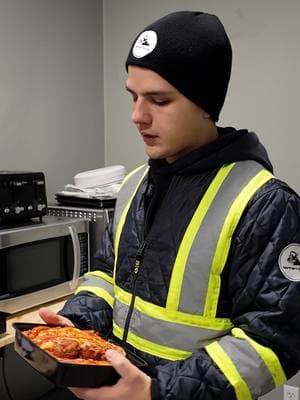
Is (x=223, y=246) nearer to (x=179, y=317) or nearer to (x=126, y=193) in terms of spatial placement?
(x=179, y=317)

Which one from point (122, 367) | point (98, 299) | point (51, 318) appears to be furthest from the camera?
point (98, 299)

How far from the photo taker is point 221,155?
3.28 feet

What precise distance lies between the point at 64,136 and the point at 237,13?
96cm

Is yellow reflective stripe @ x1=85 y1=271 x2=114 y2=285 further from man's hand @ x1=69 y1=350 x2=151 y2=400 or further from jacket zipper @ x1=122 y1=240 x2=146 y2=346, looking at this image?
man's hand @ x1=69 y1=350 x2=151 y2=400

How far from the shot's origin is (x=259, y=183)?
94 cm

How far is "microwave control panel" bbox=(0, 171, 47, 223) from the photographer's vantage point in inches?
65.8

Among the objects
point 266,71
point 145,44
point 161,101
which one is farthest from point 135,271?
point 266,71

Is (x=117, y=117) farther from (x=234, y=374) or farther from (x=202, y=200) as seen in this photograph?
(x=234, y=374)

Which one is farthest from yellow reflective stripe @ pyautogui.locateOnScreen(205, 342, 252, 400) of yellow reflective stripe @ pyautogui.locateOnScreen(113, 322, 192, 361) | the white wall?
the white wall

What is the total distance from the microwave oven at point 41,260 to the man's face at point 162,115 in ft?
2.67

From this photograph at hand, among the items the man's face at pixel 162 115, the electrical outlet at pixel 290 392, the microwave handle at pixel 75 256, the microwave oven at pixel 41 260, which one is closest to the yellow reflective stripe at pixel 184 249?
the man's face at pixel 162 115

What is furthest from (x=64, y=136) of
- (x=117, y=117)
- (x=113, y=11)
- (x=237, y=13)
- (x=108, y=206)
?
(x=237, y=13)

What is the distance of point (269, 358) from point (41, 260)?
43.2 inches

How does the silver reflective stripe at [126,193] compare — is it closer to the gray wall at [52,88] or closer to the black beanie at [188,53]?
the black beanie at [188,53]
